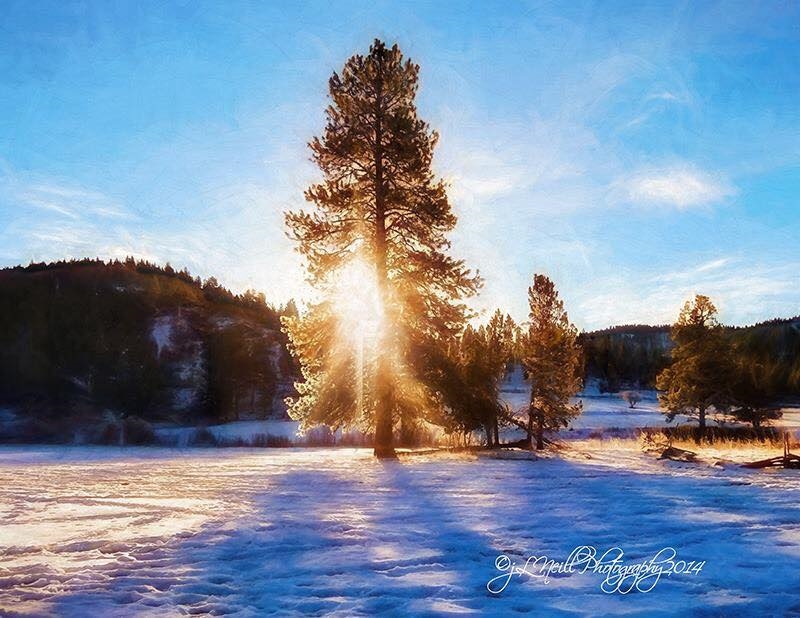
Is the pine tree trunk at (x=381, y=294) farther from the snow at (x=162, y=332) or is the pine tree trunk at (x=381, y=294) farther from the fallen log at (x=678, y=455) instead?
the snow at (x=162, y=332)

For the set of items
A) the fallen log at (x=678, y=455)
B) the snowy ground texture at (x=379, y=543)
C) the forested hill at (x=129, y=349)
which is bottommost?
the fallen log at (x=678, y=455)

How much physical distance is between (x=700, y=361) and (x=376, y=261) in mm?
29476

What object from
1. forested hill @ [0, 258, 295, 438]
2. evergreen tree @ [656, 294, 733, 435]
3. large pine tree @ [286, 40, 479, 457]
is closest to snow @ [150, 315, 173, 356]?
forested hill @ [0, 258, 295, 438]

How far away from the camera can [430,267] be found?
19438 mm

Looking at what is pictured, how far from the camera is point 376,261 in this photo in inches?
770

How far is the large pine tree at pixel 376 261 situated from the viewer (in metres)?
19.2

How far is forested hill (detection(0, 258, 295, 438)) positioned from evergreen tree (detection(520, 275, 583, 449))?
2960 cm

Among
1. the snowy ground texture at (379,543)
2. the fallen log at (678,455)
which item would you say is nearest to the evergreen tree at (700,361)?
the fallen log at (678,455)

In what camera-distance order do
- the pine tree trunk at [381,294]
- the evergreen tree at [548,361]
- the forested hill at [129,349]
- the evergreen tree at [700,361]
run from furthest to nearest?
Answer: the forested hill at [129,349]
the evergreen tree at [700,361]
the evergreen tree at [548,361]
the pine tree trunk at [381,294]

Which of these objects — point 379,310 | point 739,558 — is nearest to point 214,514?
point 739,558

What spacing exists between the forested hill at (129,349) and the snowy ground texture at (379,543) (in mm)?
33150

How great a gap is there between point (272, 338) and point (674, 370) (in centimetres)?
3707

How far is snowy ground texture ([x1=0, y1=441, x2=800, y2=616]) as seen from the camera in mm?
4062

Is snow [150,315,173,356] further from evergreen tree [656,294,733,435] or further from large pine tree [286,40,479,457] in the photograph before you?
evergreen tree [656,294,733,435]
